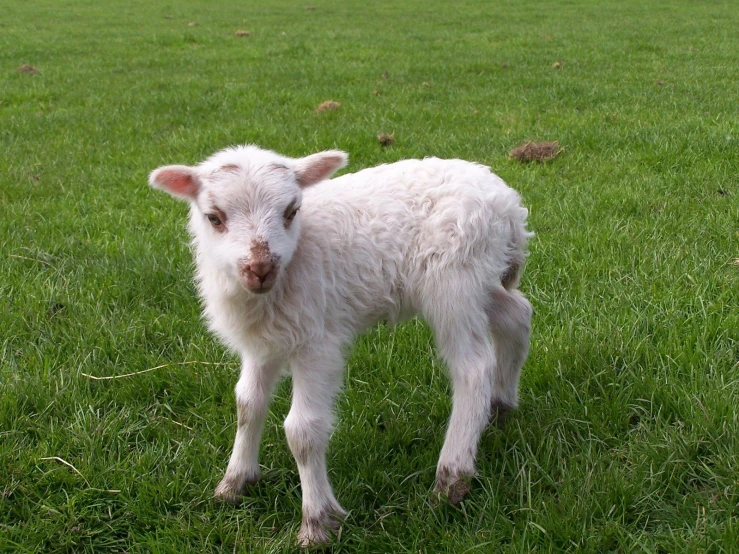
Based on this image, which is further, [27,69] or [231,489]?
[27,69]

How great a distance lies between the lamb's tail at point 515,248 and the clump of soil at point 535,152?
353cm

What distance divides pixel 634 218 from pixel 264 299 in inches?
131

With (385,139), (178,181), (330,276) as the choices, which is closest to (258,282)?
(330,276)

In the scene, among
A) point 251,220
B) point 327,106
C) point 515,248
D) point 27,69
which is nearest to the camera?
point 251,220

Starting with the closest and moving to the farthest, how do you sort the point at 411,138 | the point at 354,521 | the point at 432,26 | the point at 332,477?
1. the point at 354,521
2. the point at 332,477
3. the point at 411,138
4. the point at 432,26

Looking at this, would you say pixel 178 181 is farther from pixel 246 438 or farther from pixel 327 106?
pixel 327 106

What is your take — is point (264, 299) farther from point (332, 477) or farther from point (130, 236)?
point (130, 236)

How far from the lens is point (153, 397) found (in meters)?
3.42

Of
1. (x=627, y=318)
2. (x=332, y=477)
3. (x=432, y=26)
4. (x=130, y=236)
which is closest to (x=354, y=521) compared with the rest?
(x=332, y=477)

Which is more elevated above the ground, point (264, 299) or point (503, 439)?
point (264, 299)

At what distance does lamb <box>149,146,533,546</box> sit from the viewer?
8.79 ft

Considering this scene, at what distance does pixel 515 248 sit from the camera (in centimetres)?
328

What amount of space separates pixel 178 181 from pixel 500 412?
1.74m

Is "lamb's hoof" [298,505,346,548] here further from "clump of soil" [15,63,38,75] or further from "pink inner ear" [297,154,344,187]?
"clump of soil" [15,63,38,75]
